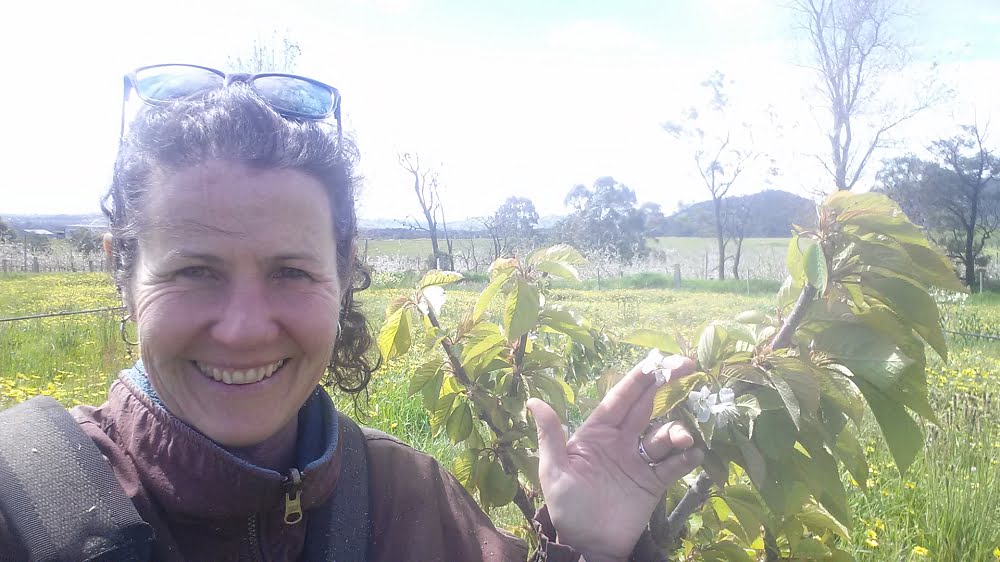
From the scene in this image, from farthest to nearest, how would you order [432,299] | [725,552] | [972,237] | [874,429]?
[972,237] → [874,429] → [432,299] → [725,552]

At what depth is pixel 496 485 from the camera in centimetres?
161

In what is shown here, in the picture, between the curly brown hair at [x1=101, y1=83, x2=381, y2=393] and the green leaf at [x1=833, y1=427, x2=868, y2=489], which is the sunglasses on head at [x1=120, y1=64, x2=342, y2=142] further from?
the green leaf at [x1=833, y1=427, x2=868, y2=489]

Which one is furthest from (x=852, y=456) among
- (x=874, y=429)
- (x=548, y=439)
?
(x=874, y=429)

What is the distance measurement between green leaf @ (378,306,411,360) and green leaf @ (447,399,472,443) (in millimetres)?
223

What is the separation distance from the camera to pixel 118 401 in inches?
41.8

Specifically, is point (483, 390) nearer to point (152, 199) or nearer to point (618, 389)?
point (618, 389)

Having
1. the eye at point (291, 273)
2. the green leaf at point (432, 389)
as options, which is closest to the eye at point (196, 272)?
the eye at point (291, 273)

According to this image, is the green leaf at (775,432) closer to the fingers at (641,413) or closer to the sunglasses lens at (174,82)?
the fingers at (641,413)

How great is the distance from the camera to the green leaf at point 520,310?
1.44 meters

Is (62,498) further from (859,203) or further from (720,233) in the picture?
(720,233)

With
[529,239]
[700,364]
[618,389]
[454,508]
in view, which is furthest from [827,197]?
[529,239]

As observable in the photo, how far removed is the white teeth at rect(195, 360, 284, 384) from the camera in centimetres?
104

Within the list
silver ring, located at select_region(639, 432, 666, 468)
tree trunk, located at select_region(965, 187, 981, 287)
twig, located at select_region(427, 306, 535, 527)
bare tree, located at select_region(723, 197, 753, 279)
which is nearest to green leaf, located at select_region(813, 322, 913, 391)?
silver ring, located at select_region(639, 432, 666, 468)

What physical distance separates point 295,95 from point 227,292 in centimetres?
44
